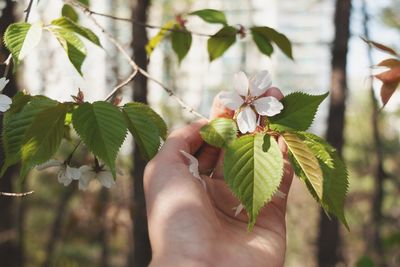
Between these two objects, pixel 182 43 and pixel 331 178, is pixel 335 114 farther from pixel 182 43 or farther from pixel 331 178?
pixel 331 178

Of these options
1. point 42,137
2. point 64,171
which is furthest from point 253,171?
point 64,171

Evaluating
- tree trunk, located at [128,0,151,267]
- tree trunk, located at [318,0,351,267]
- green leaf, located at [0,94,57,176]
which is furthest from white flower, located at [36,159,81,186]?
tree trunk, located at [318,0,351,267]

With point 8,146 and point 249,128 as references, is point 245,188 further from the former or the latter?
point 8,146

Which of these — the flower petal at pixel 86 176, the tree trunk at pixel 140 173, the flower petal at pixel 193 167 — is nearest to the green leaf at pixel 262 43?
the flower petal at pixel 193 167

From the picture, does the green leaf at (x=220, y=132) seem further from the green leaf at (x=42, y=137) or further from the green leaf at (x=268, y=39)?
the green leaf at (x=268, y=39)

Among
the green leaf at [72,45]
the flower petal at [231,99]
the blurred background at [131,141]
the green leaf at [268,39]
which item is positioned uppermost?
the green leaf at [72,45]

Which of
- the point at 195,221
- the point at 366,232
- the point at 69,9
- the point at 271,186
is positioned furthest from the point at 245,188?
the point at 366,232
